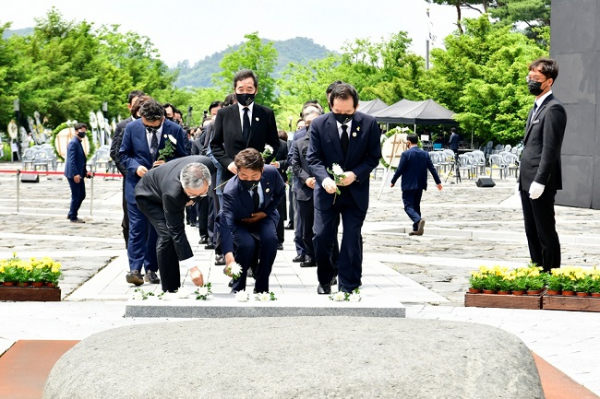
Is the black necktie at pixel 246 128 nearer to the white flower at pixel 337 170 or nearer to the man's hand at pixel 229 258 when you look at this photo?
the white flower at pixel 337 170

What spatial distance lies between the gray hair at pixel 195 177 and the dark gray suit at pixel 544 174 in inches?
125

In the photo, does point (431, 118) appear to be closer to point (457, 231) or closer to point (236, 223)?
point (457, 231)

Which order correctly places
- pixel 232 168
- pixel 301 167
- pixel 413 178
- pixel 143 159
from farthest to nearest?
pixel 413 178 → pixel 301 167 → pixel 143 159 → pixel 232 168

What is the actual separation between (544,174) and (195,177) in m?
3.30

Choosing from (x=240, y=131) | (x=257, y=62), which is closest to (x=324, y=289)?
(x=240, y=131)

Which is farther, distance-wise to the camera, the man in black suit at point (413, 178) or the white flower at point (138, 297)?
the man in black suit at point (413, 178)

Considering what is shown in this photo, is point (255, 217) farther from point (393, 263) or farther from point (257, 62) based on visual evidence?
point (257, 62)

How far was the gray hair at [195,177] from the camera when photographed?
7.59 m

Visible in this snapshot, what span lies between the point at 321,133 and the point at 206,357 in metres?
5.36

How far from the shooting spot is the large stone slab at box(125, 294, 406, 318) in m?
7.94

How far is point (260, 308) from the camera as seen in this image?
26.2 ft

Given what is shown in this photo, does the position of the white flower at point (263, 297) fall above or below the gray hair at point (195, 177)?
below

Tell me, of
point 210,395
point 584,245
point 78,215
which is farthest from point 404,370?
point 78,215

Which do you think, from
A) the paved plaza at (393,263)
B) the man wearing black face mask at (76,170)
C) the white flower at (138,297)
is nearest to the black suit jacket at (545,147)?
the paved plaza at (393,263)
